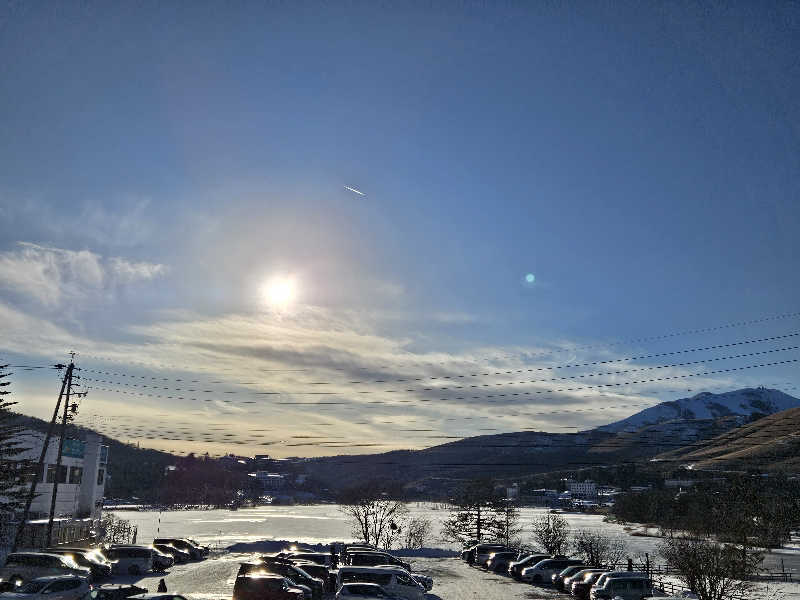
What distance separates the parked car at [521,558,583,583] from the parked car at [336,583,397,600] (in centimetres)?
1828

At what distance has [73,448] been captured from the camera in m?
71.7

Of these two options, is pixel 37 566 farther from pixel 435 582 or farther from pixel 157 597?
pixel 435 582

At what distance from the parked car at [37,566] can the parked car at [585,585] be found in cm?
2692

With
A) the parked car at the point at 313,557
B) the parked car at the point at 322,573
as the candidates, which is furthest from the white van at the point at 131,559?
the parked car at the point at 322,573

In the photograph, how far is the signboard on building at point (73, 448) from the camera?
225ft

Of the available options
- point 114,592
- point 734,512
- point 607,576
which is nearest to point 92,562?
point 114,592

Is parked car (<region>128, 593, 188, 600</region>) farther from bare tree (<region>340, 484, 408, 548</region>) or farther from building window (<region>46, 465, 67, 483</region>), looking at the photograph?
building window (<region>46, 465, 67, 483</region>)

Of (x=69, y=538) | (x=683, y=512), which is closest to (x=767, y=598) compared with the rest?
(x=69, y=538)

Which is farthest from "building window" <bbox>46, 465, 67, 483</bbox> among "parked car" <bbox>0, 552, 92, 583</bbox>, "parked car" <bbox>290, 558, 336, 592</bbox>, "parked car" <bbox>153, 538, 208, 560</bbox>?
"parked car" <bbox>290, 558, 336, 592</bbox>

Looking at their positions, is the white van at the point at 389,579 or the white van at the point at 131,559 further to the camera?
the white van at the point at 131,559

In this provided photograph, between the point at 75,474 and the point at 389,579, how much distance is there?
189 feet

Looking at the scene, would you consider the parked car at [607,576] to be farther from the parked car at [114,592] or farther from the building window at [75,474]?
the building window at [75,474]

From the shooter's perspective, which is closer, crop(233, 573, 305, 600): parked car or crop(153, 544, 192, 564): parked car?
crop(233, 573, 305, 600): parked car

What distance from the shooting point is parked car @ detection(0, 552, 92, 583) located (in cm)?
3081
